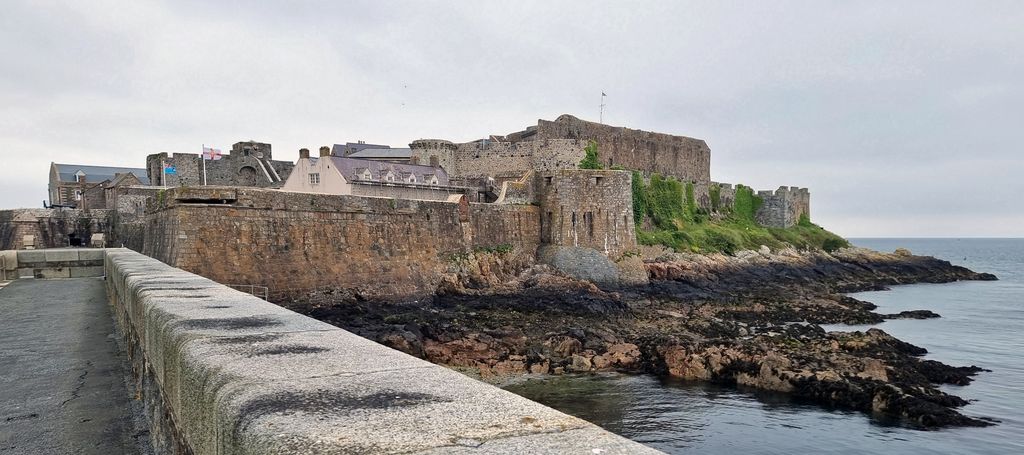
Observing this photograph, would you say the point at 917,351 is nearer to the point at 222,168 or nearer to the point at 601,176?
the point at 601,176

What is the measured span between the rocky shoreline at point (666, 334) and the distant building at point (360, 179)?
32.3ft

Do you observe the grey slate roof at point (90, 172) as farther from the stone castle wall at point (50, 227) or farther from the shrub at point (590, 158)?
the shrub at point (590, 158)

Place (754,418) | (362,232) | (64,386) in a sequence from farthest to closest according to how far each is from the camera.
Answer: (362,232), (754,418), (64,386)

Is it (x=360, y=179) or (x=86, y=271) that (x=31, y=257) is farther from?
(x=360, y=179)

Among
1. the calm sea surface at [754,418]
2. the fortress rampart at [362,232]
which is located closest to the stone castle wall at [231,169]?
the fortress rampart at [362,232]

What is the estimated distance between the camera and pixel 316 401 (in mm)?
2152

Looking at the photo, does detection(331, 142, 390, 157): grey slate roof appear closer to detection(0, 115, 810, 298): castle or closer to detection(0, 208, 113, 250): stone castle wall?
detection(0, 115, 810, 298): castle

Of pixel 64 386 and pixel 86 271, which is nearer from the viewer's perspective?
Answer: pixel 64 386

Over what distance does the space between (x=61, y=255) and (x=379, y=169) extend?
2344 cm

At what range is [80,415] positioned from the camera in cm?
429

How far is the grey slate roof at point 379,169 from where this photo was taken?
3600 centimetres

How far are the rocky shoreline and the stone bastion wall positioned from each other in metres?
13.6

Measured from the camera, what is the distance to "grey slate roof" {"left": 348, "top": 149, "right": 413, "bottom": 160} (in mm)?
51688

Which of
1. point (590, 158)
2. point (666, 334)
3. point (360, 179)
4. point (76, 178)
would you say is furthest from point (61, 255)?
point (76, 178)
